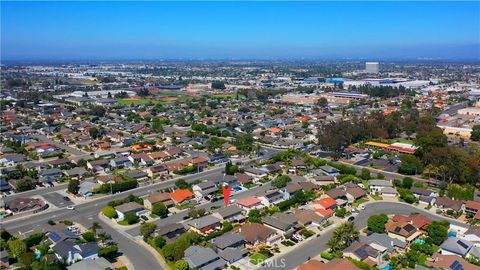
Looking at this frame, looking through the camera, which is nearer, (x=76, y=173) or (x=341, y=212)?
(x=341, y=212)

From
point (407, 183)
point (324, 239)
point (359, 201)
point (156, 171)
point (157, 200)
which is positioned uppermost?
point (407, 183)

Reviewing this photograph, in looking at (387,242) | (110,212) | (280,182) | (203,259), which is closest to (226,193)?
(280,182)

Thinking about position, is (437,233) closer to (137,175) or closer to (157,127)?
(137,175)

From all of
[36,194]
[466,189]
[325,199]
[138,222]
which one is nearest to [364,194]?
[325,199]

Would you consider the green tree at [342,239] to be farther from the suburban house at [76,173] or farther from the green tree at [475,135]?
the green tree at [475,135]

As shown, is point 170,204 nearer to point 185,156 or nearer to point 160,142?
point 185,156

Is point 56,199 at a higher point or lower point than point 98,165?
lower
